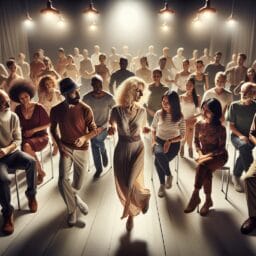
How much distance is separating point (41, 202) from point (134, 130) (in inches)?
72.2

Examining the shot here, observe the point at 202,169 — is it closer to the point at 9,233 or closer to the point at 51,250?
the point at 51,250

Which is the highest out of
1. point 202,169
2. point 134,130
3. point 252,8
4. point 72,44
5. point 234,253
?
point 252,8

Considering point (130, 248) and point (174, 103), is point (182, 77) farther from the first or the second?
point (130, 248)

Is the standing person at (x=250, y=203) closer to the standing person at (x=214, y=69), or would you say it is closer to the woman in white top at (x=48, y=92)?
the woman in white top at (x=48, y=92)

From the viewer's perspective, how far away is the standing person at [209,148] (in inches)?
147

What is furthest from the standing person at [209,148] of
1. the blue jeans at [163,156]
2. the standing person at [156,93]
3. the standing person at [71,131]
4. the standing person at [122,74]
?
the standing person at [122,74]

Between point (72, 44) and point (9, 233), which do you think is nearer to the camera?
point (9, 233)

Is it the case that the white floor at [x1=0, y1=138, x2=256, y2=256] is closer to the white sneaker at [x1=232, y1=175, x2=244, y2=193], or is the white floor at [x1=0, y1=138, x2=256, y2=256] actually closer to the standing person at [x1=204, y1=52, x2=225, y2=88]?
the white sneaker at [x1=232, y1=175, x2=244, y2=193]

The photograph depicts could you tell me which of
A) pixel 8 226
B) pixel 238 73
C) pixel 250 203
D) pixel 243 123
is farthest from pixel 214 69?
pixel 8 226

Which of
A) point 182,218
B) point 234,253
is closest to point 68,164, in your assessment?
point 182,218

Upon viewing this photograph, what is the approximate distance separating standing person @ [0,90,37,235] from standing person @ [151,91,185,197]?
177cm

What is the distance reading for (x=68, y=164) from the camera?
3551 millimetres

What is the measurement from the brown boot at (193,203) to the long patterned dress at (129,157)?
0.70 meters

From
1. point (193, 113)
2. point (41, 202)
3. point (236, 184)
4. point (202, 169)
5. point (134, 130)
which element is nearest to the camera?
point (134, 130)
